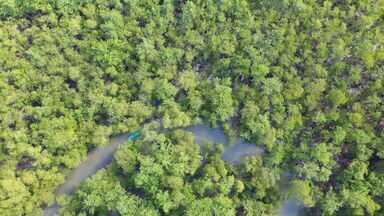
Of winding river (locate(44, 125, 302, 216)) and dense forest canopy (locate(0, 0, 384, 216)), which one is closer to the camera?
dense forest canopy (locate(0, 0, 384, 216))

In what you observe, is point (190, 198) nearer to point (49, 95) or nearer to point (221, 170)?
point (221, 170)

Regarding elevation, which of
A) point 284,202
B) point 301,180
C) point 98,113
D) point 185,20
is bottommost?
point 284,202

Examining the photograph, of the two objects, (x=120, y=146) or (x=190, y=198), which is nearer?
(x=190, y=198)

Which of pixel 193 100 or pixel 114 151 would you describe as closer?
pixel 193 100

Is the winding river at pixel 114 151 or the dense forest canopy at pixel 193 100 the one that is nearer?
the dense forest canopy at pixel 193 100

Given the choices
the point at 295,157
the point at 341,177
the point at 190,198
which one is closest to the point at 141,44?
the point at 190,198
